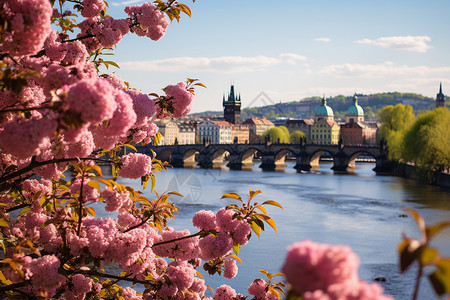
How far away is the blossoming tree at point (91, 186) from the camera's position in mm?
1846

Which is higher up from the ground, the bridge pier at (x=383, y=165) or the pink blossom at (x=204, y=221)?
the pink blossom at (x=204, y=221)

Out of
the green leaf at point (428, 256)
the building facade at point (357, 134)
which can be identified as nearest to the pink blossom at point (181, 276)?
the green leaf at point (428, 256)

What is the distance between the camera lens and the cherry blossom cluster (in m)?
1.13

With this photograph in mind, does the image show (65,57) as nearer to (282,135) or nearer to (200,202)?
(200,202)

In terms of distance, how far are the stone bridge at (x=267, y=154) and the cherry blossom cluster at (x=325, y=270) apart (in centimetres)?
6335

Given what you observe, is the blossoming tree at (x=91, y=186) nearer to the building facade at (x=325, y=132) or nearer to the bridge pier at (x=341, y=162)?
the bridge pier at (x=341, y=162)

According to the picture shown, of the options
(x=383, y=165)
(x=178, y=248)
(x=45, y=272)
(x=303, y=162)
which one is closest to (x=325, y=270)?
(x=45, y=272)

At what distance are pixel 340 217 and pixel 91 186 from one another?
26.4m

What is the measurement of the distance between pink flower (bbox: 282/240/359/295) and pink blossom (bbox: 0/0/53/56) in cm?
132

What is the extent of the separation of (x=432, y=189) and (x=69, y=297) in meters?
37.1

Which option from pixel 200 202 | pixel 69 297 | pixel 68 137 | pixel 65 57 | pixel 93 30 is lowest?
pixel 200 202

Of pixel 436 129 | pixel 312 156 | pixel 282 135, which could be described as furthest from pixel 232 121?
pixel 436 129

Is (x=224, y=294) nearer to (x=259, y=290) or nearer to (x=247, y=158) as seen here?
(x=259, y=290)

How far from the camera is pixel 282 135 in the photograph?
312 ft
